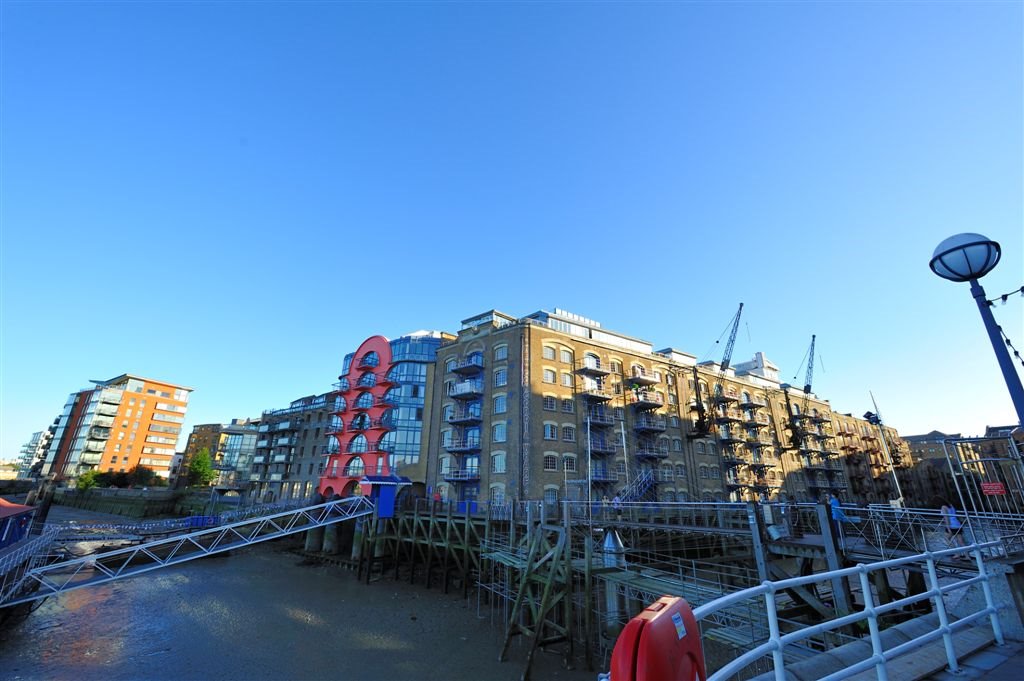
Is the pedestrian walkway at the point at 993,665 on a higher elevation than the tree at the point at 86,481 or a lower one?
lower

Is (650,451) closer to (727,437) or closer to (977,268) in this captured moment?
(727,437)

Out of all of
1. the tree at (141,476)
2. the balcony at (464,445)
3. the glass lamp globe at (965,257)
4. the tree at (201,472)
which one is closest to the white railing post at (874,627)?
the glass lamp globe at (965,257)

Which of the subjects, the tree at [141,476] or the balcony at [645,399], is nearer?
the balcony at [645,399]

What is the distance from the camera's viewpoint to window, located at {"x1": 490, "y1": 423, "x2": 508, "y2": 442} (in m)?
32.8

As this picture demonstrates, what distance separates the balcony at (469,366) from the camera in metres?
36.3

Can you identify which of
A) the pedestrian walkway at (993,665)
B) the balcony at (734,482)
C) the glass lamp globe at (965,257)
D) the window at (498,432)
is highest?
the window at (498,432)

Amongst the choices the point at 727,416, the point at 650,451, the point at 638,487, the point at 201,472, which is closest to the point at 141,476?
the point at 201,472

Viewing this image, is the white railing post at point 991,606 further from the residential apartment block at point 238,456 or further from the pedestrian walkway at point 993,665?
the residential apartment block at point 238,456

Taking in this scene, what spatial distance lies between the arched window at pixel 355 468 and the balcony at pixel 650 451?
889 inches

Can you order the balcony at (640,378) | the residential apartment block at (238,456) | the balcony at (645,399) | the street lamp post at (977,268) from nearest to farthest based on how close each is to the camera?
the street lamp post at (977,268), the balcony at (645,399), the balcony at (640,378), the residential apartment block at (238,456)

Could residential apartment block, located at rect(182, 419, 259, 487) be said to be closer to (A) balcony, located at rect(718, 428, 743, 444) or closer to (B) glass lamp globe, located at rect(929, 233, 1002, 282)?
(A) balcony, located at rect(718, 428, 743, 444)

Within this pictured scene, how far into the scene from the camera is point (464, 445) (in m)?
34.8

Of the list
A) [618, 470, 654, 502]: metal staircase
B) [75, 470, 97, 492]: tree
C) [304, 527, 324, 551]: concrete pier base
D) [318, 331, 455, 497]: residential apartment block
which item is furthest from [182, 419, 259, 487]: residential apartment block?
[618, 470, 654, 502]: metal staircase

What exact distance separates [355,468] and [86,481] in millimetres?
65332
